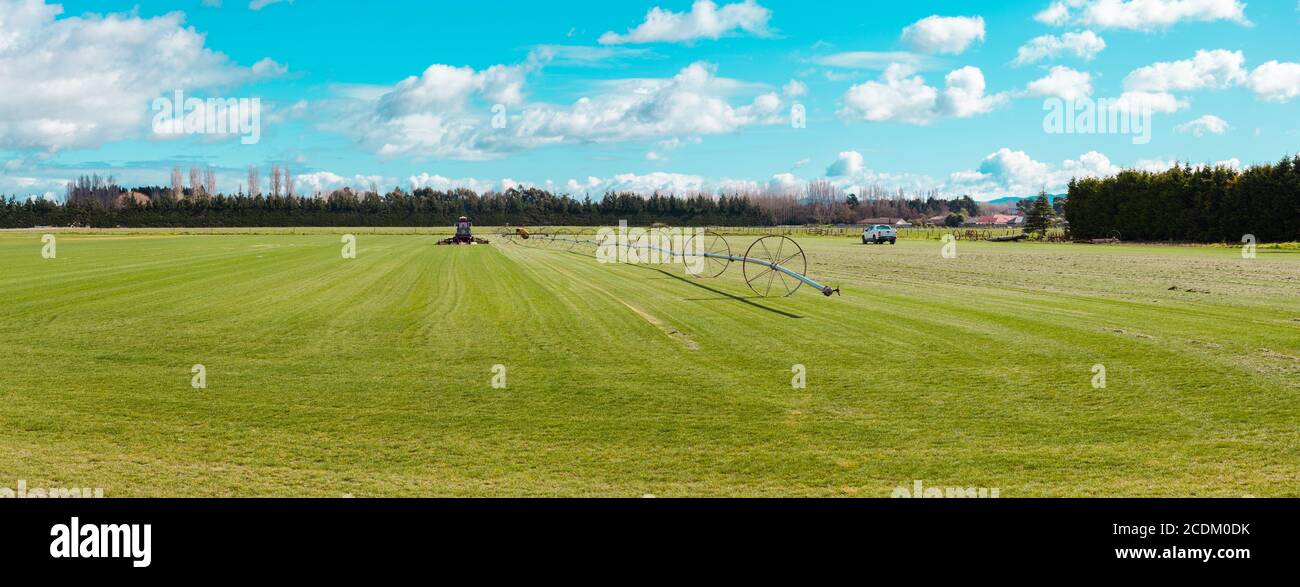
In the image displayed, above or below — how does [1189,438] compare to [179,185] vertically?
below

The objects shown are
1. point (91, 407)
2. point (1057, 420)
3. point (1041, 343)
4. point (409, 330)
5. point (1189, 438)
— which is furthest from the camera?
point (409, 330)

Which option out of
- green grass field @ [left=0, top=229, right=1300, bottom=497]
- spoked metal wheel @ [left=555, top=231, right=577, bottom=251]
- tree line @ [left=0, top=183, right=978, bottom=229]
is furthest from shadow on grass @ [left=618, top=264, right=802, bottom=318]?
tree line @ [left=0, top=183, right=978, bottom=229]

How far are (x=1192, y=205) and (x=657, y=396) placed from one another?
226ft

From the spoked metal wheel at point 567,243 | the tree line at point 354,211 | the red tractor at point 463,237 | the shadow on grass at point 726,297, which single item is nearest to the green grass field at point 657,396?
the shadow on grass at point 726,297

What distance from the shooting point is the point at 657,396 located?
9469mm

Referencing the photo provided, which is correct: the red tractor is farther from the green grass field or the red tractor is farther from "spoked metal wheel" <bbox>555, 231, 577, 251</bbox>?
the green grass field

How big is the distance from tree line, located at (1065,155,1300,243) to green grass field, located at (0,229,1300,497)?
160 ft

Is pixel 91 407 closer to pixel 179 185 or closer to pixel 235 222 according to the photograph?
pixel 235 222

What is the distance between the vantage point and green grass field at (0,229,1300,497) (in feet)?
21.9

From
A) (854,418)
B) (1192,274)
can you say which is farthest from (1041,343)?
(1192,274)

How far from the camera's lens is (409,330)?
14.9 m

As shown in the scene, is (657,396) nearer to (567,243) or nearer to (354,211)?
(567,243)
